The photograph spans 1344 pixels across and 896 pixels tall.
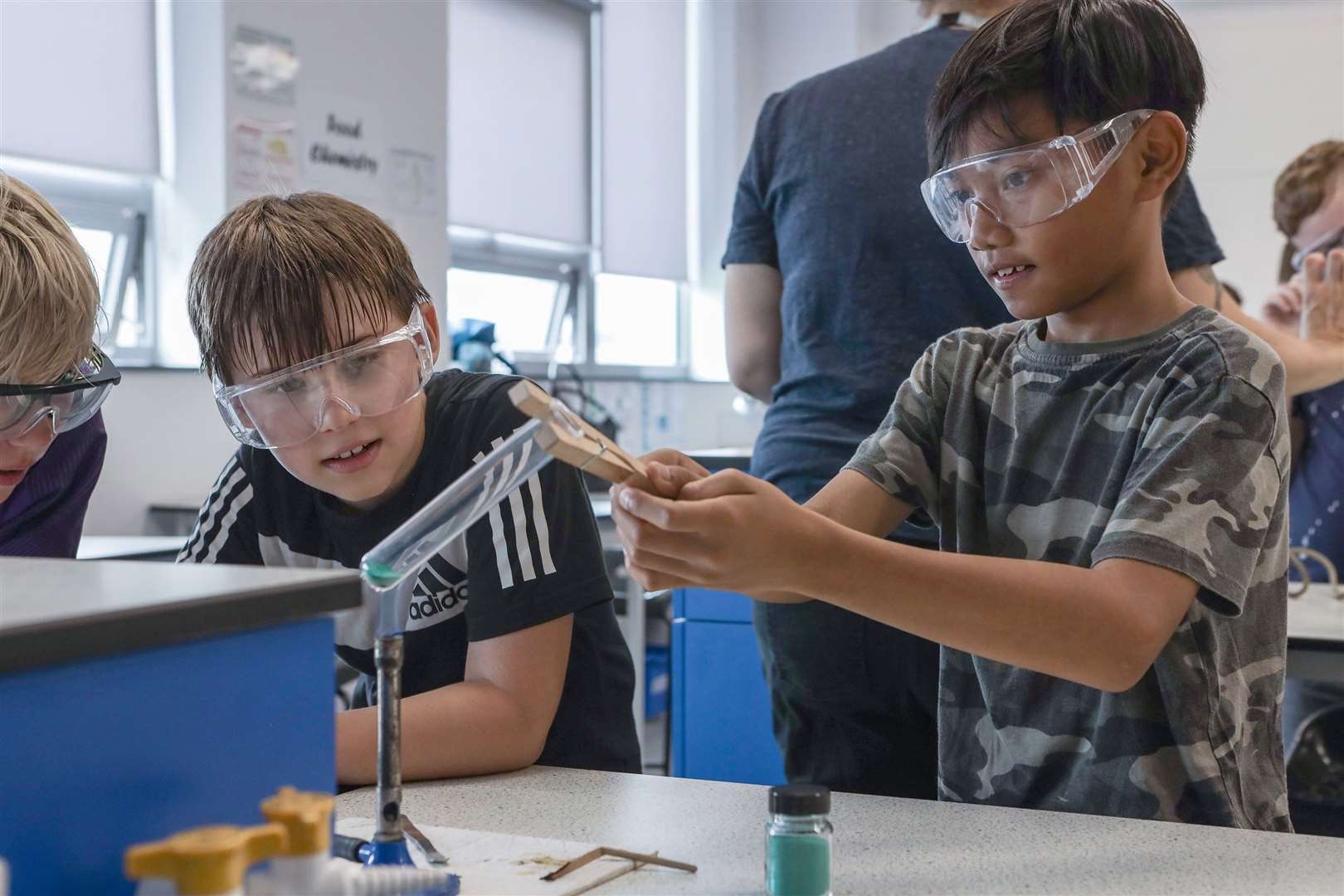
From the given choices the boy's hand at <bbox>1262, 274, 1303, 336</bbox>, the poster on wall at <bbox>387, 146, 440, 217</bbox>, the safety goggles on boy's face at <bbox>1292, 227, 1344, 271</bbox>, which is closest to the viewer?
the safety goggles on boy's face at <bbox>1292, 227, 1344, 271</bbox>

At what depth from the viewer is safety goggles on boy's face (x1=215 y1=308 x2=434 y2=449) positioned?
113 centimetres

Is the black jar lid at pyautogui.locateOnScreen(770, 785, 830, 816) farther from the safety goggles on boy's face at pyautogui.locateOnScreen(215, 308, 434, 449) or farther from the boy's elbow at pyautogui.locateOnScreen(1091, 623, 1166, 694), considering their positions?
the safety goggles on boy's face at pyautogui.locateOnScreen(215, 308, 434, 449)

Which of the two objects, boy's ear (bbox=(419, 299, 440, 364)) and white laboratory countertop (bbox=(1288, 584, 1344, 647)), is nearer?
boy's ear (bbox=(419, 299, 440, 364))

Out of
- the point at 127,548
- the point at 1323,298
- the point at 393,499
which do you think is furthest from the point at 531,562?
the point at 127,548

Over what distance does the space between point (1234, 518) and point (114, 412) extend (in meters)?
2.90

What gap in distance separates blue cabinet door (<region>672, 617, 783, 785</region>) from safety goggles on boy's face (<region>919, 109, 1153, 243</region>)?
165cm

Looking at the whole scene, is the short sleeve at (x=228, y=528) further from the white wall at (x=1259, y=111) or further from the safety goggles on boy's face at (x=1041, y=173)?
the white wall at (x=1259, y=111)

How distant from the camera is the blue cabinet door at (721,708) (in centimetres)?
A: 267

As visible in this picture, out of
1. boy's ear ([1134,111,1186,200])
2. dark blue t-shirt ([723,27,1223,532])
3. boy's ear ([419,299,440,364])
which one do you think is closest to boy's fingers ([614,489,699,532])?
boy's ear ([419,299,440,364])

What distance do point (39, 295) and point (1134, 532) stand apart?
0.98 meters

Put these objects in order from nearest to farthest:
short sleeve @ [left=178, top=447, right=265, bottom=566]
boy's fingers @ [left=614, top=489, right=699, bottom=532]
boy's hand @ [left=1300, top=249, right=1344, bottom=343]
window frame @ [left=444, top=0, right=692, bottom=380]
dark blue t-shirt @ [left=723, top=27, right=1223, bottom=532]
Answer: boy's fingers @ [left=614, top=489, right=699, bottom=532]
short sleeve @ [left=178, top=447, right=265, bottom=566]
dark blue t-shirt @ [left=723, top=27, right=1223, bottom=532]
boy's hand @ [left=1300, top=249, right=1344, bottom=343]
window frame @ [left=444, top=0, right=692, bottom=380]

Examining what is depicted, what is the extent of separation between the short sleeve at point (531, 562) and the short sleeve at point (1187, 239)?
0.76m

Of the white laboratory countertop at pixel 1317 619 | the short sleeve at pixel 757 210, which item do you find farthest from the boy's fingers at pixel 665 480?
the white laboratory countertop at pixel 1317 619

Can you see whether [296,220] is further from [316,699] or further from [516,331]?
[516,331]
